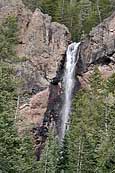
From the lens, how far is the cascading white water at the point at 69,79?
51.0m

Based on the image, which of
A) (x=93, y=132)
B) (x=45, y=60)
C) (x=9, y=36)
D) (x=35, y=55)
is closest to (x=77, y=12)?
(x=45, y=60)

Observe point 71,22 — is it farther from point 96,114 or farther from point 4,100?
point 4,100

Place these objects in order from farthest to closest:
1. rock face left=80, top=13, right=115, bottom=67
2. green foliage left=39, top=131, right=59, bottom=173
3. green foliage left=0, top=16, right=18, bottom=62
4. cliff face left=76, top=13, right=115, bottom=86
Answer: rock face left=80, top=13, right=115, bottom=67
cliff face left=76, top=13, right=115, bottom=86
green foliage left=0, top=16, right=18, bottom=62
green foliage left=39, top=131, right=59, bottom=173

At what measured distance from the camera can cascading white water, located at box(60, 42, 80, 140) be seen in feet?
167

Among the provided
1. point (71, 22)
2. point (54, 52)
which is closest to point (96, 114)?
point (54, 52)

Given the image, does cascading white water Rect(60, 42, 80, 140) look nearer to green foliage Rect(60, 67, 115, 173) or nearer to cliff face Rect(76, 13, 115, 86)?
cliff face Rect(76, 13, 115, 86)

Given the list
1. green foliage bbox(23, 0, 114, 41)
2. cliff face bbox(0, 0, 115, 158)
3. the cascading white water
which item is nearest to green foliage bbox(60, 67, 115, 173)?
the cascading white water

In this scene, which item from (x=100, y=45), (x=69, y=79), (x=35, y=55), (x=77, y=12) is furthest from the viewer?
(x=77, y=12)

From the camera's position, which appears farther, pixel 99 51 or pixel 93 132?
pixel 99 51

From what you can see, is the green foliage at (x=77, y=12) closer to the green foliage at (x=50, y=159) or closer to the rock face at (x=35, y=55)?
the rock face at (x=35, y=55)

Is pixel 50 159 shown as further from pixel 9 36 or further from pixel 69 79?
pixel 9 36

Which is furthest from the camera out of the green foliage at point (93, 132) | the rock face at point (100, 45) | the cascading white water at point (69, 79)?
the rock face at point (100, 45)

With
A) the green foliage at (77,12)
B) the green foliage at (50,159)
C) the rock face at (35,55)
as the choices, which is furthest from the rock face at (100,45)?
the green foliage at (50,159)

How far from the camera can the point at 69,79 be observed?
5319 cm
